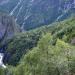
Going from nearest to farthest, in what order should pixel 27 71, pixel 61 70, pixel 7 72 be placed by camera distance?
1. pixel 61 70
2. pixel 27 71
3. pixel 7 72

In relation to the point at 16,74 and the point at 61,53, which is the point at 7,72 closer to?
the point at 16,74

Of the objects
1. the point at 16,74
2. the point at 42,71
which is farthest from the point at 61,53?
the point at 16,74

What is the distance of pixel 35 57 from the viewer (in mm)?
73000

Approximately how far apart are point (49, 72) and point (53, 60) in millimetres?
2388

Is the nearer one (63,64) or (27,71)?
(63,64)

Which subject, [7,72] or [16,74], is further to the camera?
[7,72]

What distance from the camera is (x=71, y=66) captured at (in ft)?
231

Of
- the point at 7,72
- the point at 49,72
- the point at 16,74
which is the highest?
the point at 49,72

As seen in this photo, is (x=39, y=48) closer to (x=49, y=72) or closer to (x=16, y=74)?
(x=49, y=72)

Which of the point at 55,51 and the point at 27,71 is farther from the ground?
the point at 55,51

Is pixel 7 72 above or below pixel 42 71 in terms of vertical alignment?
below

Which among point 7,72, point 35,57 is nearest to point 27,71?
point 35,57

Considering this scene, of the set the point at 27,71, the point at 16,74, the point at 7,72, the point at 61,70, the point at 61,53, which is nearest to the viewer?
the point at 61,70

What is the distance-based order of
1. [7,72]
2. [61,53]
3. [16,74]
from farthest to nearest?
1. [7,72]
2. [16,74]
3. [61,53]
